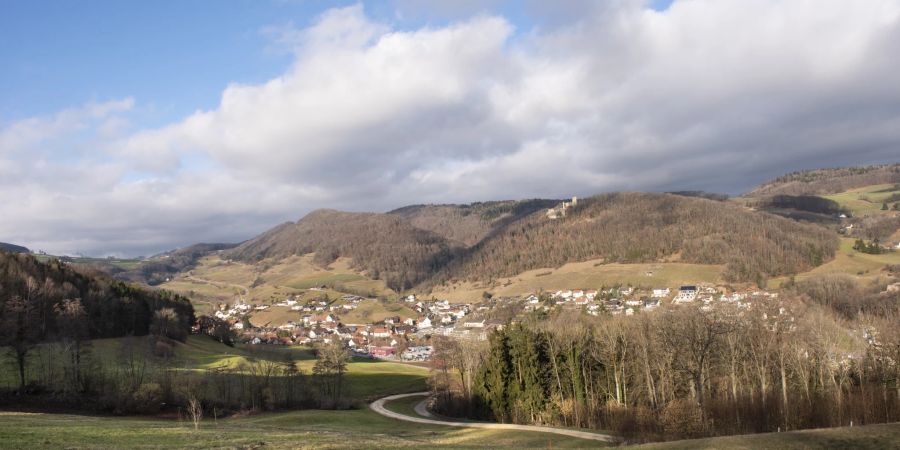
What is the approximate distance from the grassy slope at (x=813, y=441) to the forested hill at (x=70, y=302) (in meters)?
80.6

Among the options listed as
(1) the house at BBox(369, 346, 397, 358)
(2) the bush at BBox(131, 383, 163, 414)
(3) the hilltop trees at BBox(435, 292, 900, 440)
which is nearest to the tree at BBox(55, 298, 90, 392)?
(2) the bush at BBox(131, 383, 163, 414)

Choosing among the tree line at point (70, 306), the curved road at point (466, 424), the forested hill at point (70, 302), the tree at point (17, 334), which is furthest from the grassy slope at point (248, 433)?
the tree at point (17, 334)

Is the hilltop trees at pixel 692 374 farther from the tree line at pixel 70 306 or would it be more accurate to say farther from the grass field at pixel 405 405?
the tree line at pixel 70 306

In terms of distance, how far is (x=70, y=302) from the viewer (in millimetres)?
96062

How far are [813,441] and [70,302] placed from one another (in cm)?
11384

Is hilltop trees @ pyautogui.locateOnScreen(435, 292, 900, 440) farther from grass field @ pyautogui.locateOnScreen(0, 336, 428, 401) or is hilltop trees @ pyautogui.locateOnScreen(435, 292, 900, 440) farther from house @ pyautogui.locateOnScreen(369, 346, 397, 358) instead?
house @ pyautogui.locateOnScreen(369, 346, 397, 358)

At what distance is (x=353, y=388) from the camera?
97.8 m

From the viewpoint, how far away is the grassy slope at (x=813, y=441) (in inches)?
1011

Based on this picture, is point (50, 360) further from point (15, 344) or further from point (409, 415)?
point (409, 415)

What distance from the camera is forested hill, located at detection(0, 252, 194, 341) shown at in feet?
276

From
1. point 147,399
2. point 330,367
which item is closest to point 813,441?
point 147,399

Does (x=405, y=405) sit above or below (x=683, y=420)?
below

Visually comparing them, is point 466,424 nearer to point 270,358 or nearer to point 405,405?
point 405,405

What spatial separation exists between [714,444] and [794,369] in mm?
40702
